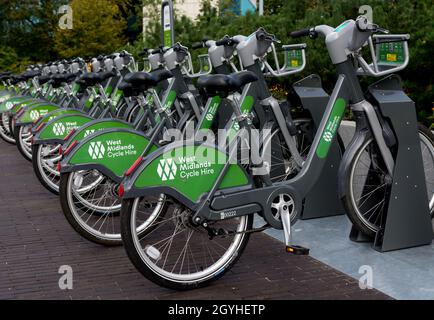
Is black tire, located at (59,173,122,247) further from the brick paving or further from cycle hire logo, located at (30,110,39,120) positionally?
cycle hire logo, located at (30,110,39,120)

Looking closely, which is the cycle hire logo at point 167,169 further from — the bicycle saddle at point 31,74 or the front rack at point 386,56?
the bicycle saddle at point 31,74

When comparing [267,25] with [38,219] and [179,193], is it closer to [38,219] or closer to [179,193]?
[38,219]

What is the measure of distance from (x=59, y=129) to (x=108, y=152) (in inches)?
62.2

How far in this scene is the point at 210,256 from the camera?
473cm

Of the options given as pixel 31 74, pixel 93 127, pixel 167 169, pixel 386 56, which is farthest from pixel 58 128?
pixel 31 74

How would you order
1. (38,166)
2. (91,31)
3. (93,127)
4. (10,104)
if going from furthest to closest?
(91,31)
(10,104)
(38,166)
(93,127)

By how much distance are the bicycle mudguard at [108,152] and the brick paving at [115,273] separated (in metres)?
0.63

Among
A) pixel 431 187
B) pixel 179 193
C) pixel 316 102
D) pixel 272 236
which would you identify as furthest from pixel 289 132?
pixel 179 193

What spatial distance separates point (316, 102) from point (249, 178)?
5.30 ft

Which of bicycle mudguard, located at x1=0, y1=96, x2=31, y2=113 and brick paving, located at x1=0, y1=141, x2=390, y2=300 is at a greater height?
brick paving, located at x1=0, y1=141, x2=390, y2=300

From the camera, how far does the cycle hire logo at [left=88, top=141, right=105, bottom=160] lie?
5.08 m

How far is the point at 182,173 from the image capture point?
13.3 feet

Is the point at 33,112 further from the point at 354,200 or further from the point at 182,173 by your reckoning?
the point at 354,200

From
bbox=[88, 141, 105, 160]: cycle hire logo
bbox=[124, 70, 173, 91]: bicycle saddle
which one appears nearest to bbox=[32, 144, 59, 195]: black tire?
bbox=[88, 141, 105, 160]: cycle hire logo
